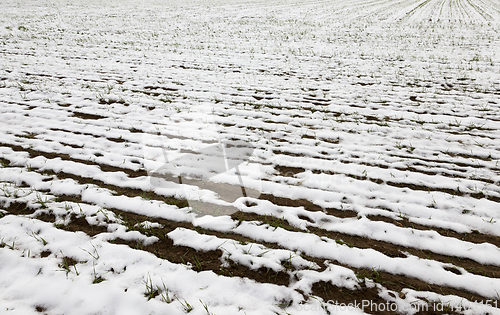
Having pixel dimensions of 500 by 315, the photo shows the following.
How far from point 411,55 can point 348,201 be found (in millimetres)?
8433

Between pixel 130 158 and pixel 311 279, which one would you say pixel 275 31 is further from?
pixel 311 279

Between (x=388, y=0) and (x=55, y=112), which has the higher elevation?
(x=388, y=0)

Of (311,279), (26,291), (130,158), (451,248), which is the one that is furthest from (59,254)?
(451,248)

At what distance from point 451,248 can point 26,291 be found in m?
4.00

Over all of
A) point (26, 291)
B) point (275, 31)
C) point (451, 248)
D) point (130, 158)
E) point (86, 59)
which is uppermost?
point (275, 31)

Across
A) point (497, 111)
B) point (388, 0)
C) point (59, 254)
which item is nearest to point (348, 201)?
point (59, 254)

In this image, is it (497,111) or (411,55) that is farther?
(411,55)

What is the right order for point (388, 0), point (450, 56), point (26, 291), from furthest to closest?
point (388, 0), point (450, 56), point (26, 291)

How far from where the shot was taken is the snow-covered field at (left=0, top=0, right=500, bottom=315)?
90.1 inches

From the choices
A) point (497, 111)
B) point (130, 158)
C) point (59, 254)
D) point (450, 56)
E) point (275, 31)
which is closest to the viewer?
point (59, 254)

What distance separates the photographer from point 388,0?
3011cm

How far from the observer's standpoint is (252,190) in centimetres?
350

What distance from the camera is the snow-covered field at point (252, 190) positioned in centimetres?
229

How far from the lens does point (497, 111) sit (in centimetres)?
527
